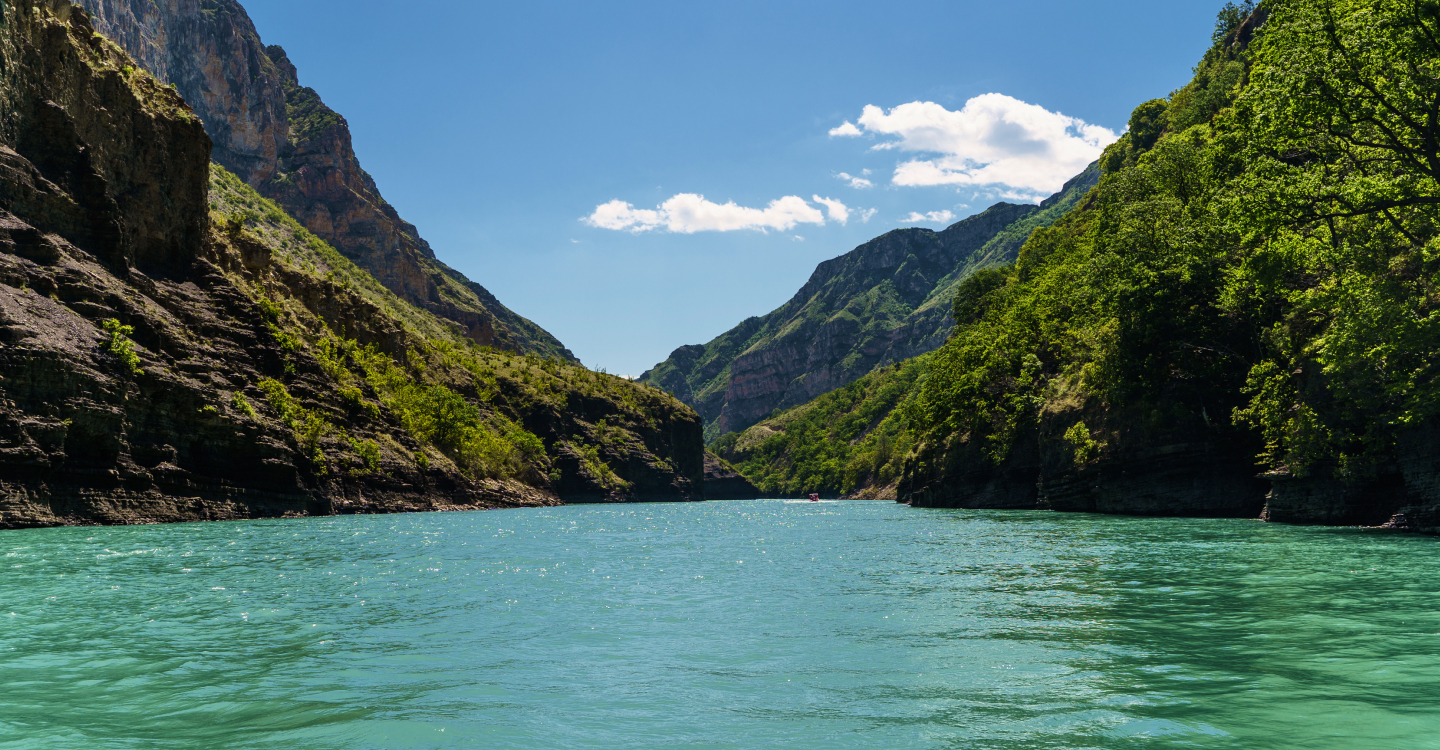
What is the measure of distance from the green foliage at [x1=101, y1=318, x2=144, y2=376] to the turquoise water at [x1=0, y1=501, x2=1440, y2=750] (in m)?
22.1

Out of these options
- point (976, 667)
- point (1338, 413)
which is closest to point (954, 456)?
point (1338, 413)

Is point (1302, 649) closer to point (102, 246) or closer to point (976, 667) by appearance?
point (976, 667)

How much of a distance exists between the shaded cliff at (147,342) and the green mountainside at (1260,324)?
52.2 metres

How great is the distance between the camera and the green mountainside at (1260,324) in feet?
88.9

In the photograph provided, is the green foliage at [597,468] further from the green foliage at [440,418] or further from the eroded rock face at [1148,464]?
the eroded rock face at [1148,464]

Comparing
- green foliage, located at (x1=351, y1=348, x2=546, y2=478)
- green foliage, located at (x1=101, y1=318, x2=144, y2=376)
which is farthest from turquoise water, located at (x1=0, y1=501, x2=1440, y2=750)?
green foliage, located at (x1=351, y1=348, x2=546, y2=478)

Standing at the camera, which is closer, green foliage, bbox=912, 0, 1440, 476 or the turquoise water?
the turquoise water

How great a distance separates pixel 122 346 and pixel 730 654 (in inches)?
1765

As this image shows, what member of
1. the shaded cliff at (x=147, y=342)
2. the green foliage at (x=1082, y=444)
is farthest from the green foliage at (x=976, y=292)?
the shaded cliff at (x=147, y=342)

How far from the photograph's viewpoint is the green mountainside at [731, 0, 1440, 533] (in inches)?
1067

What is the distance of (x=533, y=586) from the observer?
19.5m

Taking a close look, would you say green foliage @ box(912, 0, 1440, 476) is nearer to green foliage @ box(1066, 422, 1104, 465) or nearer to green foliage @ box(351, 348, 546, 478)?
green foliage @ box(1066, 422, 1104, 465)

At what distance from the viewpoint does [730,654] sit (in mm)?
11742

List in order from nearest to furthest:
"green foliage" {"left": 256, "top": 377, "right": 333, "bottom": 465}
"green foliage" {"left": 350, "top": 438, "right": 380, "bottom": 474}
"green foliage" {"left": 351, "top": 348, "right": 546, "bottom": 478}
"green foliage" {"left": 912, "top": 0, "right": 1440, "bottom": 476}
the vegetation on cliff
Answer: "green foliage" {"left": 912, "top": 0, "right": 1440, "bottom": 476} → "green foliage" {"left": 256, "top": 377, "right": 333, "bottom": 465} → "green foliage" {"left": 350, "top": 438, "right": 380, "bottom": 474} → the vegetation on cliff → "green foliage" {"left": 351, "top": 348, "right": 546, "bottom": 478}
